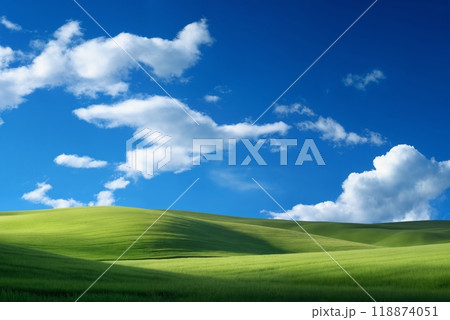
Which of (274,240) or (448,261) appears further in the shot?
(274,240)

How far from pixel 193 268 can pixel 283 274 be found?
4.34 metres

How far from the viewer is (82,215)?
50281mm

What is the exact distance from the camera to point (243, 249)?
4241cm

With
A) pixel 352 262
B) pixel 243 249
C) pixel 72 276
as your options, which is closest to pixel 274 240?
pixel 243 249

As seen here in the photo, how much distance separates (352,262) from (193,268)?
672 cm

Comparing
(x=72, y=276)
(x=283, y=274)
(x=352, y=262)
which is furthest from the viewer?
(x=352, y=262)

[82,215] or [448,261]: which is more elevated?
[82,215]

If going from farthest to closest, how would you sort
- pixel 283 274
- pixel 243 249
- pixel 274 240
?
pixel 274 240, pixel 243 249, pixel 283 274
